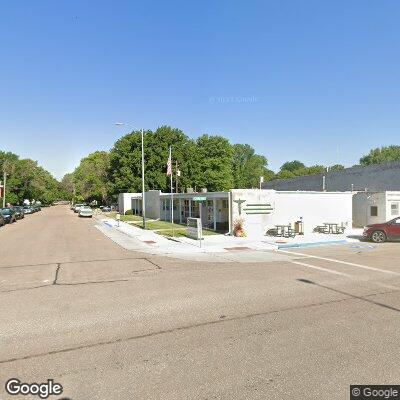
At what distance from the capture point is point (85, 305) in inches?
323

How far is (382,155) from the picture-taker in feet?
358


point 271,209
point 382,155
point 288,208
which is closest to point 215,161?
point 288,208

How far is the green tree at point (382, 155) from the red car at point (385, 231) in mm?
95724

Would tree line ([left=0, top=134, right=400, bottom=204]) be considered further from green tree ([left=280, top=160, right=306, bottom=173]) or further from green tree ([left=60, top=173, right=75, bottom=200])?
green tree ([left=280, top=160, right=306, bottom=173])

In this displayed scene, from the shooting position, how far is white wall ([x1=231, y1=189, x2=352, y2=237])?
23.0 m

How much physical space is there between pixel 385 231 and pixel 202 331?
54.9 feet

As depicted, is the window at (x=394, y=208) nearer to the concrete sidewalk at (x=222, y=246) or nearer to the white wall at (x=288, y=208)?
the white wall at (x=288, y=208)

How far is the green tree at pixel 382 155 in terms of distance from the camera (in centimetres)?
10691

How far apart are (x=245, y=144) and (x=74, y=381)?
108 metres

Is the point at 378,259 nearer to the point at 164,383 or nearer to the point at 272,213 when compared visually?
the point at 272,213

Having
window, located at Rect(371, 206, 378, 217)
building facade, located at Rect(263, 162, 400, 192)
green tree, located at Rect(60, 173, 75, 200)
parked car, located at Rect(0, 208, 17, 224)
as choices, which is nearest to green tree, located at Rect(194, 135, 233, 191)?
building facade, located at Rect(263, 162, 400, 192)

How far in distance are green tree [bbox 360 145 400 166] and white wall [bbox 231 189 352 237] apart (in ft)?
295

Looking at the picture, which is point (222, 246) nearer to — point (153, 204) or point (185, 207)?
point (185, 207)

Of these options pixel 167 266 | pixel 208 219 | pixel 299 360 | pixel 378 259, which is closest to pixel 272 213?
pixel 208 219
